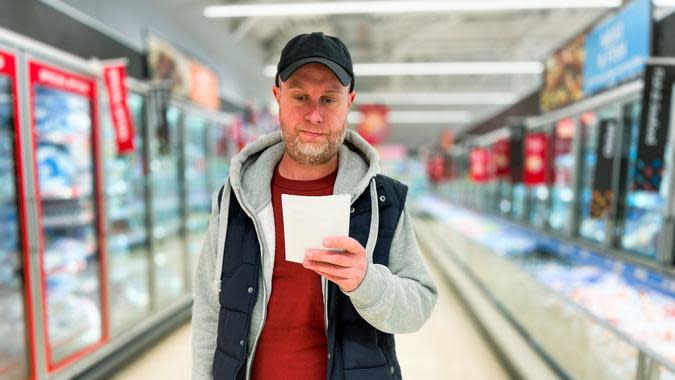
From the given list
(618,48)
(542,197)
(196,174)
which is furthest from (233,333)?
(542,197)

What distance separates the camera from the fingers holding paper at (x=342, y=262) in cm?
98

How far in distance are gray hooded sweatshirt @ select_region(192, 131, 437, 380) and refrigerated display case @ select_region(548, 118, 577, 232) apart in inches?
233

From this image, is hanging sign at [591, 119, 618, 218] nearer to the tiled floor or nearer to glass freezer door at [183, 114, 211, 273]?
the tiled floor

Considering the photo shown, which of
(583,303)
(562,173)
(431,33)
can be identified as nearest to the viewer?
(583,303)

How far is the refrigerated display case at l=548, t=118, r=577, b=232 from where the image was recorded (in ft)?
21.4

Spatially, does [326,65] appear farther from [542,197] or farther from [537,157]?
[542,197]

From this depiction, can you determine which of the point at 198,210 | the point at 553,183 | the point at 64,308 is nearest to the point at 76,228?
the point at 64,308

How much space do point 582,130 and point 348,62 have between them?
241 inches

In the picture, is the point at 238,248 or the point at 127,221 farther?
the point at 127,221

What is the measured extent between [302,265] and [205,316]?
0.43m

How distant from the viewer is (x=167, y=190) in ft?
21.0

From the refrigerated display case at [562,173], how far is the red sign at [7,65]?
6.63 metres

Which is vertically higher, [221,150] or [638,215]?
[221,150]

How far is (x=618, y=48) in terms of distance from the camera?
184 inches
